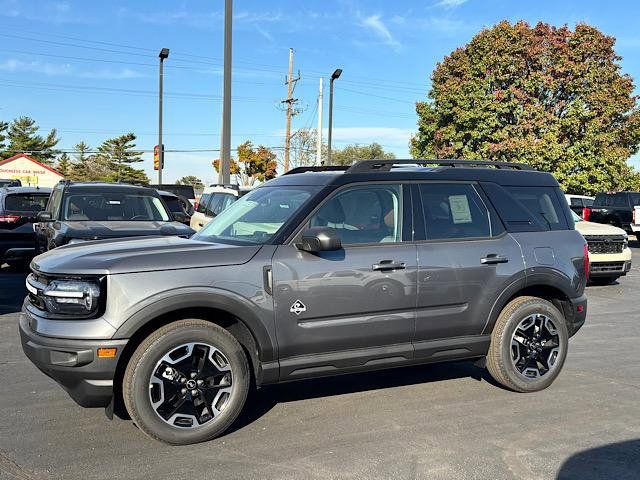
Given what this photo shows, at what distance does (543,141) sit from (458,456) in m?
29.0

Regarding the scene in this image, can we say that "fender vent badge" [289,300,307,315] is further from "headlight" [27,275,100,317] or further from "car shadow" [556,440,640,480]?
"car shadow" [556,440,640,480]

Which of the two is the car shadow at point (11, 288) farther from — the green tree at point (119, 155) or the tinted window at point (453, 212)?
the green tree at point (119, 155)

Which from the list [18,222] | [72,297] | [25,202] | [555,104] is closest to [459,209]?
[72,297]

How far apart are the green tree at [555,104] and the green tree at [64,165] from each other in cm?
7152

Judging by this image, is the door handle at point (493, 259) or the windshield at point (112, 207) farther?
the windshield at point (112, 207)

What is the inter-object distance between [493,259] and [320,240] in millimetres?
1674

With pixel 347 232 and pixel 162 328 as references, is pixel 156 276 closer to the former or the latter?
pixel 162 328

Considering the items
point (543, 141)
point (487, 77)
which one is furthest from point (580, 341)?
point (487, 77)

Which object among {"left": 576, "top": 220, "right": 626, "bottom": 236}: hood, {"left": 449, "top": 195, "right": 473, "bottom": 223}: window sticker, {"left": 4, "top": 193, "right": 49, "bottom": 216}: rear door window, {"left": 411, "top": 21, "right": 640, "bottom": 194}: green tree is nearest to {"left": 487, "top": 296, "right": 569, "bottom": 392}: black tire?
{"left": 449, "top": 195, "right": 473, "bottom": 223}: window sticker

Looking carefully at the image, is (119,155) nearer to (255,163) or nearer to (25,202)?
(255,163)

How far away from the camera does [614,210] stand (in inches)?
894

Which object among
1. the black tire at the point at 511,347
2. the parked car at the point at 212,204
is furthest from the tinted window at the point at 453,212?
the parked car at the point at 212,204

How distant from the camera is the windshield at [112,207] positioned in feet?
31.4

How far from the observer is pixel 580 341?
7.37 m
